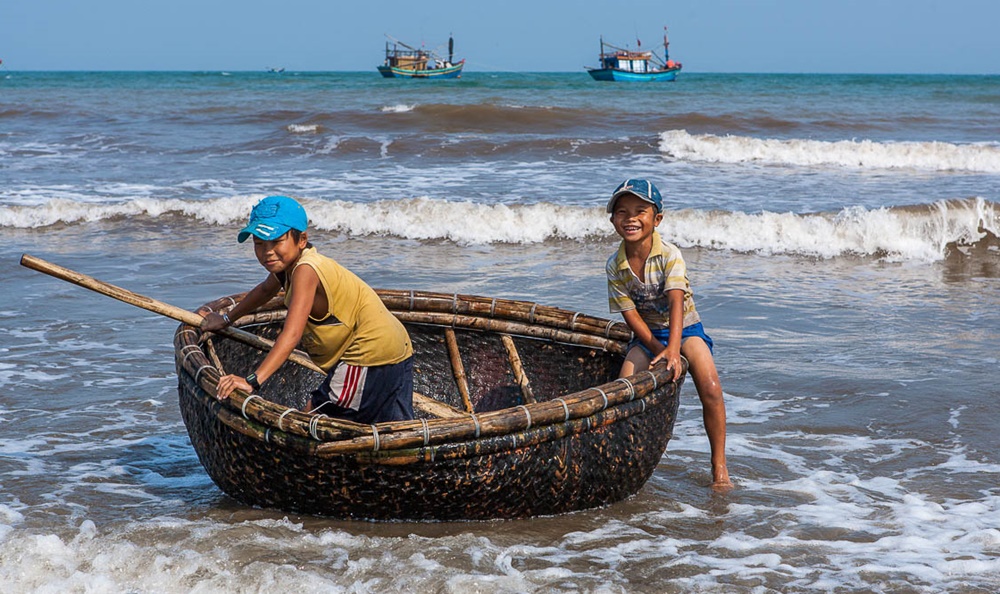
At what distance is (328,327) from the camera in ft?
11.4

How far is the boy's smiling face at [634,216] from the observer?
3.70 meters

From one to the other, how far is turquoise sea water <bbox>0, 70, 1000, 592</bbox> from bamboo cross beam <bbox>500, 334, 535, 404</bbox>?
69 centimetres

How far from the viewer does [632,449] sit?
357 cm

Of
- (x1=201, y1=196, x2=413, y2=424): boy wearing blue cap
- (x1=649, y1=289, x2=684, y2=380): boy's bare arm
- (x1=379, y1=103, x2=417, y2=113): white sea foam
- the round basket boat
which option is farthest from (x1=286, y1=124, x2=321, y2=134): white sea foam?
(x1=649, y1=289, x2=684, y2=380): boy's bare arm

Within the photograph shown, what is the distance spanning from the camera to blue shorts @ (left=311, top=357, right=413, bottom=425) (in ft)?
11.7

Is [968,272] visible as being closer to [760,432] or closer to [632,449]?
[760,432]

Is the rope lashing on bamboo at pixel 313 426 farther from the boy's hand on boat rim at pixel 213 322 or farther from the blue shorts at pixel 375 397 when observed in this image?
the boy's hand on boat rim at pixel 213 322

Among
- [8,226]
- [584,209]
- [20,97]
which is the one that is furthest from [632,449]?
[20,97]

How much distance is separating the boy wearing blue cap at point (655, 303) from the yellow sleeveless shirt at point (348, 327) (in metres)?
0.88

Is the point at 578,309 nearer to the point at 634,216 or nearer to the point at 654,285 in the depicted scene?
the point at 654,285

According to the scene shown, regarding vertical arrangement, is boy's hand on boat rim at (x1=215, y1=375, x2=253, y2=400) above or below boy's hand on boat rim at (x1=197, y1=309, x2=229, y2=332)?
below

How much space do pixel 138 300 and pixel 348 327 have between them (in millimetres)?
857

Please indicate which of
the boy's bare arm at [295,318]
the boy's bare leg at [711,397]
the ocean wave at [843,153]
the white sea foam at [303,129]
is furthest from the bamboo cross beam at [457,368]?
the white sea foam at [303,129]

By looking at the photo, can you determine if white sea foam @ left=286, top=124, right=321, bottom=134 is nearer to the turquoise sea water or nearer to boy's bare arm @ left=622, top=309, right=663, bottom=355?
the turquoise sea water
